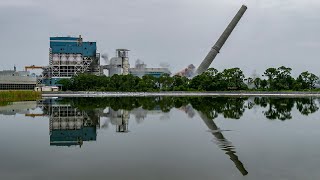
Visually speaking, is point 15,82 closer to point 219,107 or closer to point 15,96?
point 15,96

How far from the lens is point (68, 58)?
7406 cm

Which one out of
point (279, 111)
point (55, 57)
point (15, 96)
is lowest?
point (279, 111)

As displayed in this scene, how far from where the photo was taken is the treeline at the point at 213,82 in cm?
5834

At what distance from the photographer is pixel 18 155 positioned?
902cm

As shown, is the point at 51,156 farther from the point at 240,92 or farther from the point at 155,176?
the point at 240,92

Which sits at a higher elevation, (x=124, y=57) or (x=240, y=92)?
(x=124, y=57)

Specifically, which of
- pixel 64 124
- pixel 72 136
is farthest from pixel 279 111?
pixel 72 136

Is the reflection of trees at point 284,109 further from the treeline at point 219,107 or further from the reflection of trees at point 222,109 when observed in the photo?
the reflection of trees at point 222,109

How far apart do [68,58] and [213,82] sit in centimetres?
2889

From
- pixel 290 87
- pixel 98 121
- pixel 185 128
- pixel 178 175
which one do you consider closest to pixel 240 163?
pixel 178 175

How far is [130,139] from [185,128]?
3.23 m

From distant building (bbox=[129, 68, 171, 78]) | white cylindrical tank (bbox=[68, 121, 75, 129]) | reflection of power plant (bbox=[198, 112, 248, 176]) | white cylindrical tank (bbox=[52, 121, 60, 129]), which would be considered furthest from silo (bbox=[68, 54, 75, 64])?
reflection of power plant (bbox=[198, 112, 248, 176])

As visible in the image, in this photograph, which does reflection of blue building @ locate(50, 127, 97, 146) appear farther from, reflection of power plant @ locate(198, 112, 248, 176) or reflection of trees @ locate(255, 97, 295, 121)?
reflection of trees @ locate(255, 97, 295, 121)

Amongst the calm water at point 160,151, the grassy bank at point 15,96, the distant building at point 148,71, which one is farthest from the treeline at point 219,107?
the distant building at point 148,71
